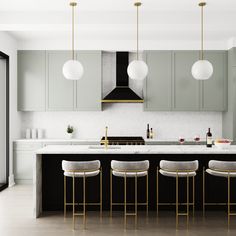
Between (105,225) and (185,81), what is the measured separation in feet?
12.1

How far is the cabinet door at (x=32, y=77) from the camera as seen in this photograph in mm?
6938

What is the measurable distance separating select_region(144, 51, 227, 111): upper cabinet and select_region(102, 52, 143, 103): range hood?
0.31m

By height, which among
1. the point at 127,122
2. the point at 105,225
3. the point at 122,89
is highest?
the point at 122,89

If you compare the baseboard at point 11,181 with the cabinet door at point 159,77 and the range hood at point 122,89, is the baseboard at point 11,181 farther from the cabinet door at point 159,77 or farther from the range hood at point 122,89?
the cabinet door at point 159,77

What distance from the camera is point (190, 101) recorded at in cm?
698

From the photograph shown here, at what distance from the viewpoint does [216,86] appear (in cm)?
695

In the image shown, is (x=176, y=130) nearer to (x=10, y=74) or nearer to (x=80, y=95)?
(x=80, y=95)

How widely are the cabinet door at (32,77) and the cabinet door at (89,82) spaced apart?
71 cm

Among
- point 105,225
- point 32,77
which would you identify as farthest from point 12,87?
point 105,225

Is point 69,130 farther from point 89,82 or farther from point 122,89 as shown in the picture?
point 122,89

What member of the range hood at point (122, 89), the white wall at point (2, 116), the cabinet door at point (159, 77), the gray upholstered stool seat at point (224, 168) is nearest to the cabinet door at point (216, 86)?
the cabinet door at point (159, 77)

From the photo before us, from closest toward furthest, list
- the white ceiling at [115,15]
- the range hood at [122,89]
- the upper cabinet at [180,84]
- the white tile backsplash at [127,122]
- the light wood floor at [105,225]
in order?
the light wood floor at [105,225]
the white ceiling at [115,15]
the range hood at [122,89]
the upper cabinet at [180,84]
the white tile backsplash at [127,122]

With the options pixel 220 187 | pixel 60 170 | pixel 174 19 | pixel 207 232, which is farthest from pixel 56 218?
pixel 174 19

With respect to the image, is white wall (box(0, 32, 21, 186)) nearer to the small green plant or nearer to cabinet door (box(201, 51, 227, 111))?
the small green plant
